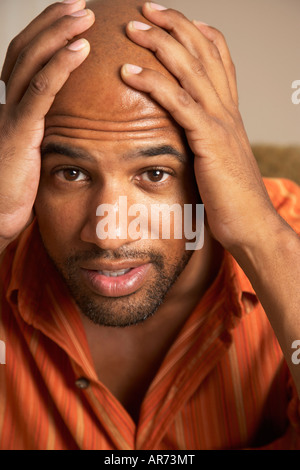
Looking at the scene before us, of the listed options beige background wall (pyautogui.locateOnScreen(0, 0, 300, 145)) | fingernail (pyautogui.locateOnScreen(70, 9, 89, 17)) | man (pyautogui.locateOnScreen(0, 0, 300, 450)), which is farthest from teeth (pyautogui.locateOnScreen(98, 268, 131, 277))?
beige background wall (pyautogui.locateOnScreen(0, 0, 300, 145))

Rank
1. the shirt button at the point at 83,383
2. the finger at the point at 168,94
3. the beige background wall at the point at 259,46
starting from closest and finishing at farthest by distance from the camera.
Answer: the finger at the point at 168,94, the shirt button at the point at 83,383, the beige background wall at the point at 259,46

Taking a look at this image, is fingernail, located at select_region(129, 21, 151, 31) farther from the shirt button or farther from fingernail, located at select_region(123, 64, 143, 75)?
the shirt button

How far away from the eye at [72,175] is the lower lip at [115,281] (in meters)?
0.19

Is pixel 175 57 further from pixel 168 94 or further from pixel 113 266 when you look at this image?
pixel 113 266

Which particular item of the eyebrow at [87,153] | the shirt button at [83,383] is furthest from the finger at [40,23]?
the shirt button at [83,383]

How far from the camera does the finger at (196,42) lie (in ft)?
3.32

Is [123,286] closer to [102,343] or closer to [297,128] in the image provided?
[102,343]

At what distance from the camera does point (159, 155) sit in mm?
1007

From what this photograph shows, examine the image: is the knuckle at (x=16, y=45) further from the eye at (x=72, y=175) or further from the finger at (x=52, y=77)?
the eye at (x=72, y=175)

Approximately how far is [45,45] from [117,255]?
1.38 ft

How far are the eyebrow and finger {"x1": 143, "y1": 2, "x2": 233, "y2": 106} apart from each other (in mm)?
158

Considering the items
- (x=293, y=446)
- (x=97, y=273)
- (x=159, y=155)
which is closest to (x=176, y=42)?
(x=159, y=155)

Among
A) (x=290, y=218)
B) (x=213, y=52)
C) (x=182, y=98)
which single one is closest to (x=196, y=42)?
(x=213, y=52)

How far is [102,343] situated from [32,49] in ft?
2.35
